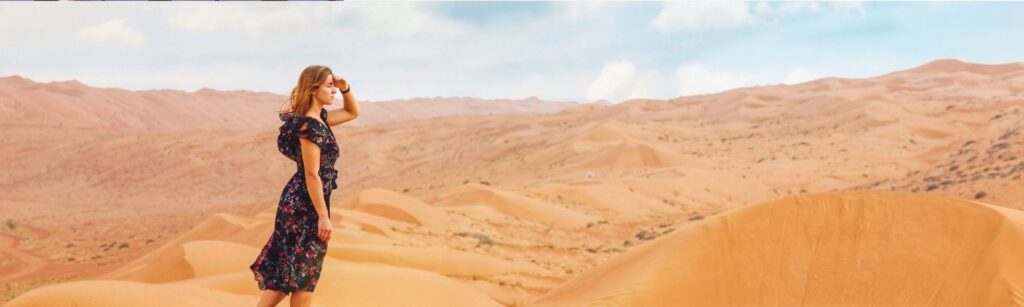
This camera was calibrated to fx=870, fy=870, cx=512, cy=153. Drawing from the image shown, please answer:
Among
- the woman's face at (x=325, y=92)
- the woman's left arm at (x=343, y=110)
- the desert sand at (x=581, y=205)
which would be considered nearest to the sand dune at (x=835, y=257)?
the desert sand at (x=581, y=205)

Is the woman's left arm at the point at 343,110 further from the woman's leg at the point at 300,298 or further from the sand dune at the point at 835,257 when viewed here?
the sand dune at the point at 835,257

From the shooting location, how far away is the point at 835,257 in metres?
7.07

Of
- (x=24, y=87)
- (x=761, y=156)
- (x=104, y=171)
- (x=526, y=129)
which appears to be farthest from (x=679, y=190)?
(x=24, y=87)

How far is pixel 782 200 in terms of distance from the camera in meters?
7.63

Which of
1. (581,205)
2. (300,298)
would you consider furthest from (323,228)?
(581,205)

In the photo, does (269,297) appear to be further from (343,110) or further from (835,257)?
(835,257)

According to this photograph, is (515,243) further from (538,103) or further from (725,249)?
(538,103)

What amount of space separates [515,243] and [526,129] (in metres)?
38.2

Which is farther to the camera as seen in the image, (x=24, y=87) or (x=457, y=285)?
(x=24, y=87)

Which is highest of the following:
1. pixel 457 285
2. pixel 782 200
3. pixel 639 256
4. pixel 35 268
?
pixel 782 200

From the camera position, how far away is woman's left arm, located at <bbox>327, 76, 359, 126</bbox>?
477cm

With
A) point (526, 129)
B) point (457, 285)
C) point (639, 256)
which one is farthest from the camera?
point (526, 129)

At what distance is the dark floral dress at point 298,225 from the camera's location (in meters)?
4.50

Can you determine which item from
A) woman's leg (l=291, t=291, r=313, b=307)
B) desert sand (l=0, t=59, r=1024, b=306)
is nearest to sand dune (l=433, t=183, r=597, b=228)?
desert sand (l=0, t=59, r=1024, b=306)
